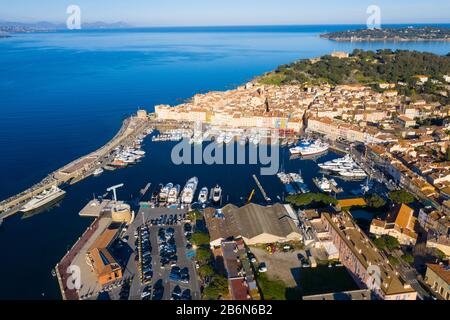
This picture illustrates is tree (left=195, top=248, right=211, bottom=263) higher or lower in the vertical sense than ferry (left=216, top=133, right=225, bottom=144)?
lower

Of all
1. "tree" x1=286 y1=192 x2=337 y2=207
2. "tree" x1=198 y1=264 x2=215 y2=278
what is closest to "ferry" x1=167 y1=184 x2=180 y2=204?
"tree" x1=286 y1=192 x2=337 y2=207

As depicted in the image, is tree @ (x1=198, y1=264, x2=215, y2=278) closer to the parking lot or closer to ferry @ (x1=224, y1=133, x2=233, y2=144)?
the parking lot

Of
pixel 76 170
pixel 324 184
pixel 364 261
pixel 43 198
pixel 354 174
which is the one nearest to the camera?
pixel 364 261

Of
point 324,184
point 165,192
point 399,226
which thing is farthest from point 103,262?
point 324,184

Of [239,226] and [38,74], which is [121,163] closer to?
[239,226]

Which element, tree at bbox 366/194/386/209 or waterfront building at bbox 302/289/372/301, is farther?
tree at bbox 366/194/386/209

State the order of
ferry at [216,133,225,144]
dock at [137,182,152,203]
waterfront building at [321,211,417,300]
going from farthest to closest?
ferry at [216,133,225,144]
dock at [137,182,152,203]
waterfront building at [321,211,417,300]

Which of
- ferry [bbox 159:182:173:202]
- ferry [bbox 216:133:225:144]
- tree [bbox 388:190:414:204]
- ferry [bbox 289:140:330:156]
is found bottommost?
ferry [bbox 159:182:173:202]

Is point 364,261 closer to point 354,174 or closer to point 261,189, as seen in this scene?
point 261,189
